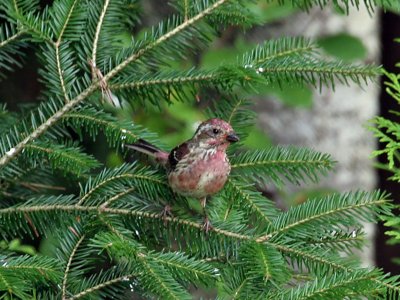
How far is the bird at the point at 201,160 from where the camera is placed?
2.60m

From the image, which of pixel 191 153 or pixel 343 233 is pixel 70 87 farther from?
pixel 343 233

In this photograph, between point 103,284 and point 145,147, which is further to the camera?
point 145,147

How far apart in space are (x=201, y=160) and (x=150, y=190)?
0.29 metres

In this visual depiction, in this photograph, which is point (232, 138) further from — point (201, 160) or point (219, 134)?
point (201, 160)

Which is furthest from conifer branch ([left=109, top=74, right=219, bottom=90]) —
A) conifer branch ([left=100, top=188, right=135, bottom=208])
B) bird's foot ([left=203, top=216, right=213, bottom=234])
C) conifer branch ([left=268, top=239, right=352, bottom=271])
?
conifer branch ([left=268, top=239, right=352, bottom=271])

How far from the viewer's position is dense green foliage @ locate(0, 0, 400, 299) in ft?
7.23

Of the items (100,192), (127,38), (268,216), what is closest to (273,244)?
(268,216)

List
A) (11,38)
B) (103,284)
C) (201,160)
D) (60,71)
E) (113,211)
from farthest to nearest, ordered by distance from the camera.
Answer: (201,160), (11,38), (60,71), (113,211), (103,284)

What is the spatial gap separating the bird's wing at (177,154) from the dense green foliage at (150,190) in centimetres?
7

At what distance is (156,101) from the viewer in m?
2.67

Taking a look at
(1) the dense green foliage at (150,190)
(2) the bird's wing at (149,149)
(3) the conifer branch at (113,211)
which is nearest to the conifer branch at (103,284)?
(1) the dense green foliage at (150,190)

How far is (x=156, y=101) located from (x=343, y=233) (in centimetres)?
81

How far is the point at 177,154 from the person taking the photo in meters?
2.80

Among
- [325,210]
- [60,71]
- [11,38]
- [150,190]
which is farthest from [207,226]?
[11,38]
